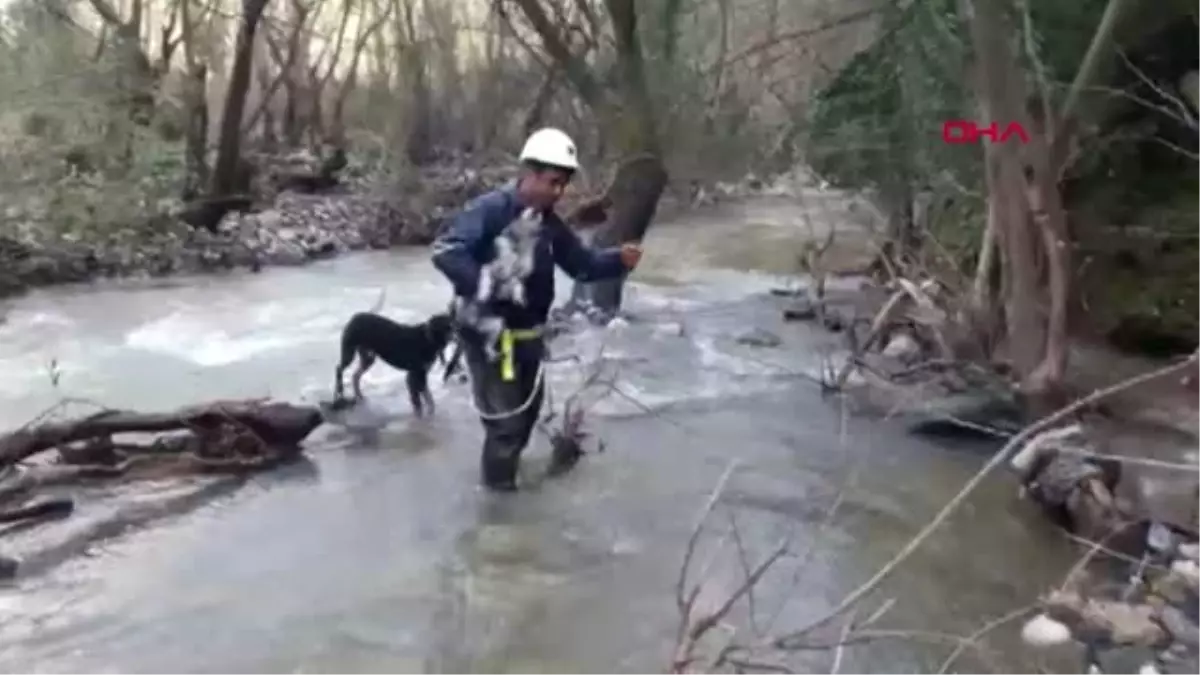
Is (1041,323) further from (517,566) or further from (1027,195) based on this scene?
(517,566)

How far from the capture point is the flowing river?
6.34 m

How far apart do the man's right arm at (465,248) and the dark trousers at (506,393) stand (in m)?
0.39

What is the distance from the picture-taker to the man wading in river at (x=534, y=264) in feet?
25.1

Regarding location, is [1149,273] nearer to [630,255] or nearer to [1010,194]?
[1010,194]

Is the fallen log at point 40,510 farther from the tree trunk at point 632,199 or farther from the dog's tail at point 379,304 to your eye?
the tree trunk at point 632,199

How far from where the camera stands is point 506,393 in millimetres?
8070

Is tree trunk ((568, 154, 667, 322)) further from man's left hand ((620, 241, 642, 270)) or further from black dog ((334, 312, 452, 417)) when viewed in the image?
man's left hand ((620, 241, 642, 270))

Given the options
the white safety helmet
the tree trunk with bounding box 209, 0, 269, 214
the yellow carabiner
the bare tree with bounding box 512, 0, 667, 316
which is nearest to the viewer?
the white safety helmet

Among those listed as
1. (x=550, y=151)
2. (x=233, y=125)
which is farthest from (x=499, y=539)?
(x=233, y=125)

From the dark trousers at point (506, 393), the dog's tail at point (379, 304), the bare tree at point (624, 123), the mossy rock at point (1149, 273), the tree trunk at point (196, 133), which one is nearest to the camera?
the dark trousers at point (506, 393)

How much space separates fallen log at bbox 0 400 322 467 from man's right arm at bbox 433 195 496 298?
7.01 feet

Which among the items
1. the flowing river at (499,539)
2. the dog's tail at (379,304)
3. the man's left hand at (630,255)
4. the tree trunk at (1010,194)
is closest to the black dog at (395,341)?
the flowing river at (499,539)

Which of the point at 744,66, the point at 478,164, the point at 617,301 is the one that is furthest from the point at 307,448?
the point at 478,164

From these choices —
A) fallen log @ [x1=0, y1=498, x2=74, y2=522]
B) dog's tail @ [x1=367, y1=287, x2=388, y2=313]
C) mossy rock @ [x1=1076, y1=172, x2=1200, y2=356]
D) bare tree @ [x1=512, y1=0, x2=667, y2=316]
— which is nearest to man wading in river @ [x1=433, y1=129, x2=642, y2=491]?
fallen log @ [x1=0, y1=498, x2=74, y2=522]
